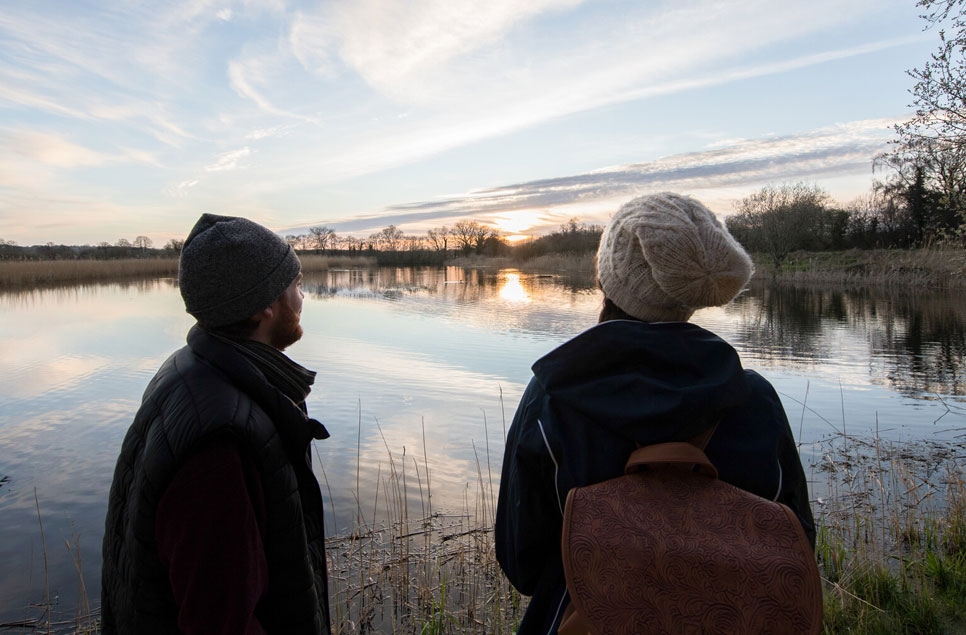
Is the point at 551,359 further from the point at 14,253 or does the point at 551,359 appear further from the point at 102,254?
the point at 102,254

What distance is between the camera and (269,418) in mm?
1443

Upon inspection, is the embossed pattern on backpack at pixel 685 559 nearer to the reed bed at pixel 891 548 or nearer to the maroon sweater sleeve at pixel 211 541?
the maroon sweater sleeve at pixel 211 541

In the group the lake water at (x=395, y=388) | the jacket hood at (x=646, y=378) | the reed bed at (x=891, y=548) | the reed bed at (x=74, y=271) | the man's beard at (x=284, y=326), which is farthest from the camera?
the reed bed at (x=74, y=271)

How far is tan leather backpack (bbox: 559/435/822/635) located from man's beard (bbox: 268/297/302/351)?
38.5 inches

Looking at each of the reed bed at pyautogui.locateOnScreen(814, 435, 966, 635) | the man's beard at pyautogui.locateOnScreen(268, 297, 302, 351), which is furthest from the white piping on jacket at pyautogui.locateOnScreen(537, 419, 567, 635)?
the reed bed at pyautogui.locateOnScreen(814, 435, 966, 635)

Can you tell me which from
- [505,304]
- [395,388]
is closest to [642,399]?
[395,388]

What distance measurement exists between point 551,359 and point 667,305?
0.99 feet

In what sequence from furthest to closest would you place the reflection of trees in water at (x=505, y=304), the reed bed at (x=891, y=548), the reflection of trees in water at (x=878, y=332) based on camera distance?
1. the reflection of trees in water at (x=505, y=304)
2. the reflection of trees in water at (x=878, y=332)
3. the reed bed at (x=891, y=548)

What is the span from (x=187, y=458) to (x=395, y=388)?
8631 millimetres

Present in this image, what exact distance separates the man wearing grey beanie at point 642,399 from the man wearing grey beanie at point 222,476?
54cm

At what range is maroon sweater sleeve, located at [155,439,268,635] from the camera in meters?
1.25

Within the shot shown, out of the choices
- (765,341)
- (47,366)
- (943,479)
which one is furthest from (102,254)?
(943,479)

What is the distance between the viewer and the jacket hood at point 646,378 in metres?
1.15

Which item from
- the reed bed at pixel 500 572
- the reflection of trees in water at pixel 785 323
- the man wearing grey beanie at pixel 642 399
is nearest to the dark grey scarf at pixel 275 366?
the man wearing grey beanie at pixel 642 399
